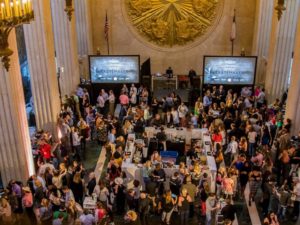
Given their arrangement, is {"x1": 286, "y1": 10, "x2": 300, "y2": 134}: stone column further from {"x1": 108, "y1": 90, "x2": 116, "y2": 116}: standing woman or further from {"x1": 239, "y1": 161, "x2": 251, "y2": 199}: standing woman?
{"x1": 108, "y1": 90, "x2": 116, "y2": 116}: standing woman

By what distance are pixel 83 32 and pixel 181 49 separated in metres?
4.60

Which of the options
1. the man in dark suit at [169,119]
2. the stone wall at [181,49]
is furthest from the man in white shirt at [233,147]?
the stone wall at [181,49]

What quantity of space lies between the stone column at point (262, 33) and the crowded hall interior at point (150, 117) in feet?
0.22

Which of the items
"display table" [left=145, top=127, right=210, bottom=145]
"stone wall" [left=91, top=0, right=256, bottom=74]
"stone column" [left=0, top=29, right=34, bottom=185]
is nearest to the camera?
"stone column" [left=0, top=29, right=34, bottom=185]

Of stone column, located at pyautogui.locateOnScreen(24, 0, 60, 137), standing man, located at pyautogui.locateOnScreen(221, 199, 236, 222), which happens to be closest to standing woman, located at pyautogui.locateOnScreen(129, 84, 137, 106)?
stone column, located at pyautogui.locateOnScreen(24, 0, 60, 137)

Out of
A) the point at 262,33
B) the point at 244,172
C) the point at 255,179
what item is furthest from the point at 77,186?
the point at 262,33

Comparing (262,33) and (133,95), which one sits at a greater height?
(262,33)

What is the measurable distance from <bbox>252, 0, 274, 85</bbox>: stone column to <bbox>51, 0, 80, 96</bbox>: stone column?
26.0 ft

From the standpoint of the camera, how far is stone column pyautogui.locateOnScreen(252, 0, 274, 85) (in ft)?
59.3

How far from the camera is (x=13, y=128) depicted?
35.2 feet

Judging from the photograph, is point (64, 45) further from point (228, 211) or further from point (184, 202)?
point (228, 211)

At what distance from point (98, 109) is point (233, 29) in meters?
7.36

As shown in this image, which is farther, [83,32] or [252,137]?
[83,32]

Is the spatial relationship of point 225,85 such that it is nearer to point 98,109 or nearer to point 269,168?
point 98,109
